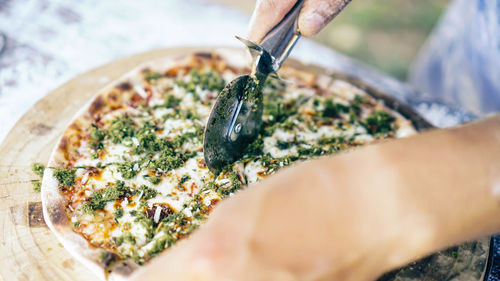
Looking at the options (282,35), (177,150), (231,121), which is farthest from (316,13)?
(177,150)

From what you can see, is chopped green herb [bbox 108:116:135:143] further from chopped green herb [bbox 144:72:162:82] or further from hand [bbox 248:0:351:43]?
hand [bbox 248:0:351:43]

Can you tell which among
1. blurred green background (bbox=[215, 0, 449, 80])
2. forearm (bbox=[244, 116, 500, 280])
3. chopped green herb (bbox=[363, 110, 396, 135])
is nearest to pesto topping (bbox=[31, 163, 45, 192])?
forearm (bbox=[244, 116, 500, 280])

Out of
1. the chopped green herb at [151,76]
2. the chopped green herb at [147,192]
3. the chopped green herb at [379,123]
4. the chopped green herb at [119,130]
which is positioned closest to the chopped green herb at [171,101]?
the chopped green herb at [151,76]

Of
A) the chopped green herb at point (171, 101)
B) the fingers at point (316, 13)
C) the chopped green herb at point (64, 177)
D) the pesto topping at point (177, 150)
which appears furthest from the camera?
the chopped green herb at point (171, 101)

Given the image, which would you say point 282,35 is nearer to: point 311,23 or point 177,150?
point 311,23

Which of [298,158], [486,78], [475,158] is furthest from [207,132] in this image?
[486,78]

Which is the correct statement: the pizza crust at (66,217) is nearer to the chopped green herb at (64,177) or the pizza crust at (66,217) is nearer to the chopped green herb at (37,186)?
the chopped green herb at (64,177)
